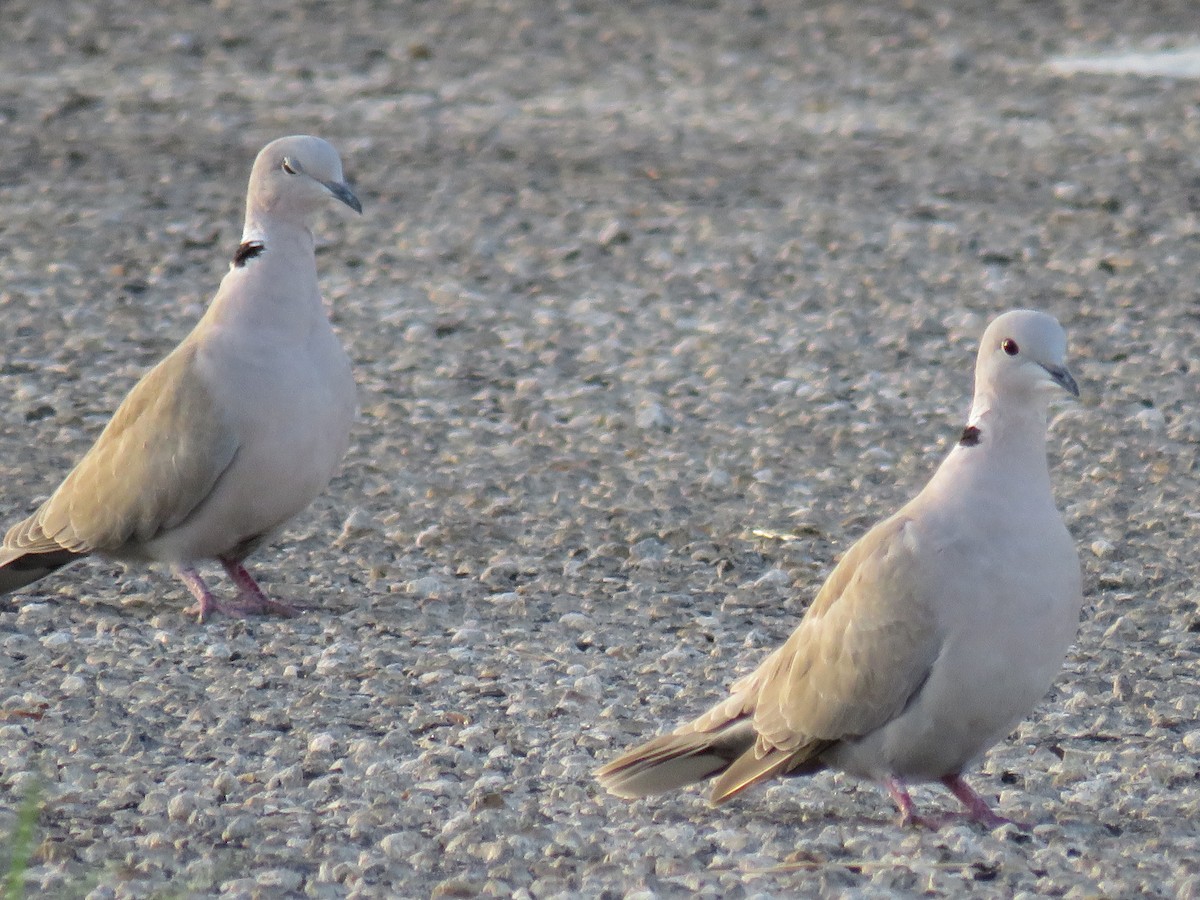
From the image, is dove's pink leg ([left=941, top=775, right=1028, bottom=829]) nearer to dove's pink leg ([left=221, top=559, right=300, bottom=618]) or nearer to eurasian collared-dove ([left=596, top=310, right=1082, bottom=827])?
eurasian collared-dove ([left=596, top=310, right=1082, bottom=827])

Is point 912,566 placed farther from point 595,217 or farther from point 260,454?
point 595,217

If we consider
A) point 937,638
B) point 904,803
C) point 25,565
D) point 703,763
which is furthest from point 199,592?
point 937,638

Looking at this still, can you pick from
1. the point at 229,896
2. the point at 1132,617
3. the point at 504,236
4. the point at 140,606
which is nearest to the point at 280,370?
the point at 140,606

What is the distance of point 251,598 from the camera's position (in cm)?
561

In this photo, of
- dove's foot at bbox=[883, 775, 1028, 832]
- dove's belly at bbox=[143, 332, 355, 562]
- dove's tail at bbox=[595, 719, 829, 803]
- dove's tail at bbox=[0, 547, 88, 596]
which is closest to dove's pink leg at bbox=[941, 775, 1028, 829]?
dove's foot at bbox=[883, 775, 1028, 832]

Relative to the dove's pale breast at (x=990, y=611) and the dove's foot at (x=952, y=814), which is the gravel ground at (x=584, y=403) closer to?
the dove's foot at (x=952, y=814)

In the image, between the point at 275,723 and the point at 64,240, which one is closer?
the point at 275,723

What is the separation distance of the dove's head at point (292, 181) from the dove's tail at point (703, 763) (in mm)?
2034

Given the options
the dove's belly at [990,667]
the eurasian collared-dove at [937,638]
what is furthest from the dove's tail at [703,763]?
the dove's belly at [990,667]

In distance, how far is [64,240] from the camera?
962 cm

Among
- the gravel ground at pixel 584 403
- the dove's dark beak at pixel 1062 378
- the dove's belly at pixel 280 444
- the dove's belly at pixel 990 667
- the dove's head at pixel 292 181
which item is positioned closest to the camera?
the dove's belly at pixel 990 667

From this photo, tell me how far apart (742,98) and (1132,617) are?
7.44 metres

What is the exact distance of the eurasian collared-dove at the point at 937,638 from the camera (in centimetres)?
389

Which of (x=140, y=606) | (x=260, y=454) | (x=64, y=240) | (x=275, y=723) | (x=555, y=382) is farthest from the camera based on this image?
Answer: (x=64, y=240)
